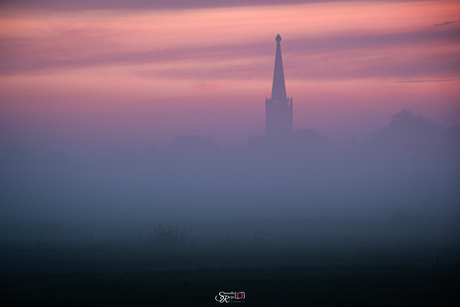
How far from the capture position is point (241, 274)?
14.3 m

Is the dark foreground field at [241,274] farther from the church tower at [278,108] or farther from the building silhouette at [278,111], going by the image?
the church tower at [278,108]

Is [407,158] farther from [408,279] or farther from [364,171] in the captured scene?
[408,279]

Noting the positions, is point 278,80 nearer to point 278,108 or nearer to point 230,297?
point 278,108

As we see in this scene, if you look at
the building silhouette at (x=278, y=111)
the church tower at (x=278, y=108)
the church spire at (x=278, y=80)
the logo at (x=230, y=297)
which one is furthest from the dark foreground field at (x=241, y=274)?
the church spire at (x=278, y=80)

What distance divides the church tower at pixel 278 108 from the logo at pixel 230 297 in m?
101

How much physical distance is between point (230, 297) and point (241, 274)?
312 centimetres

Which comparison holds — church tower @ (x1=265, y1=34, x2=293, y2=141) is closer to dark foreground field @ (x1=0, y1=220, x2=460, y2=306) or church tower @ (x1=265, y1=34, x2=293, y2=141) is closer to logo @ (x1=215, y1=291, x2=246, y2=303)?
dark foreground field @ (x1=0, y1=220, x2=460, y2=306)

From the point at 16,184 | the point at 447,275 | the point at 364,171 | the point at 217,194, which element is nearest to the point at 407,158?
the point at 364,171

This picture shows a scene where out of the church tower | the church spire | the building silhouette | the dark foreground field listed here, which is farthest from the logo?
the church spire

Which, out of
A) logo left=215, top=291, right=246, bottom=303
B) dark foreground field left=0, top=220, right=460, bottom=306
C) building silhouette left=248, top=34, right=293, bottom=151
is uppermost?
building silhouette left=248, top=34, right=293, bottom=151

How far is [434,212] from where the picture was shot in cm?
4116

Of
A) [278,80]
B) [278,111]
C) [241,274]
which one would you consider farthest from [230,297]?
[278,80]

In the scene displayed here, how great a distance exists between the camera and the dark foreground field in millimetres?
11523

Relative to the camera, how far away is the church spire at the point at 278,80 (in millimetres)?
113312
